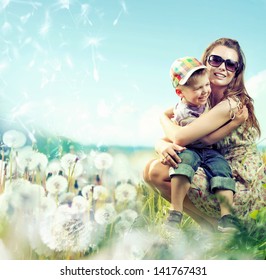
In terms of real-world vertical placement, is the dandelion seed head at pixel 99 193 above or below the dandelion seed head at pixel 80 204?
above

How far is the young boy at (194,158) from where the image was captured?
3.64 meters

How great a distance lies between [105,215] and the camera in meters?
3.80

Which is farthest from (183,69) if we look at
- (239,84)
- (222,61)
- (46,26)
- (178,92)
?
(46,26)

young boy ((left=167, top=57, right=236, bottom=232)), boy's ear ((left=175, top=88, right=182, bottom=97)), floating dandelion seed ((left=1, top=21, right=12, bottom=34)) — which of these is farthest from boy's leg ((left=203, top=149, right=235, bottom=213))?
floating dandelion seed ((left=1, top=21, right=12, bottom=34))

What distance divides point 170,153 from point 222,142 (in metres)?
0.29

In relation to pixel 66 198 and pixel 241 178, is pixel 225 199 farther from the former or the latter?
pixel 66 198

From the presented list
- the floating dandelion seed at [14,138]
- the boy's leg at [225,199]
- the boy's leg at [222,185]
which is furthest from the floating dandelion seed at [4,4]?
the boy's leg at [225,199]

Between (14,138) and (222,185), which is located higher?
(14,138)

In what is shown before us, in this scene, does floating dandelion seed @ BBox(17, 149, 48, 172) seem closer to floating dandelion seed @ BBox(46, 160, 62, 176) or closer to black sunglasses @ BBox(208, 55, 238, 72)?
floating dandelion seed @ BBox(46, 160, 62, 176)

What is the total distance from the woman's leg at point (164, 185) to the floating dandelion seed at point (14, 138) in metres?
0.70

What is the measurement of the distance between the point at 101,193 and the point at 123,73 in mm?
677

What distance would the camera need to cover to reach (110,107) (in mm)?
3891

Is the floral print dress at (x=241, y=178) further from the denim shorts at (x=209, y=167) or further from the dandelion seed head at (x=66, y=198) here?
the dandelion seed head at (x=66, y=198)
